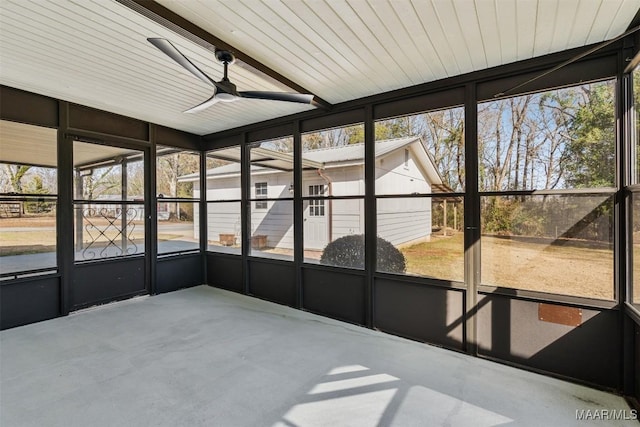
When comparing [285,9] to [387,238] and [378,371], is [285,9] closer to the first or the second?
[387,238]

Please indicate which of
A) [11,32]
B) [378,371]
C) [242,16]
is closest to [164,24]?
[242,16]

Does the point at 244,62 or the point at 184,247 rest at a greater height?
the point at 244,62

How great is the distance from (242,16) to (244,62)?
1.91 feet

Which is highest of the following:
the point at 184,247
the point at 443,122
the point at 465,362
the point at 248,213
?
the point at 443,122

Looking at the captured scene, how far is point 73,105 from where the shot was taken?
13.8ft

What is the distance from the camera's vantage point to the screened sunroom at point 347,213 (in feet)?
7.50

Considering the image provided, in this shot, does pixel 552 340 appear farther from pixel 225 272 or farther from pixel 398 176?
Result: pixel 225 272

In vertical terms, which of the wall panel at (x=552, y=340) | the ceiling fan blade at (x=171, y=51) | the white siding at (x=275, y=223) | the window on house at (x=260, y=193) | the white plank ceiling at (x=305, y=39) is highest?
the white plank ceiling at (x=305, y=39)

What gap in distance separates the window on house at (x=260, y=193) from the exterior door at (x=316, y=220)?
3.13 feet

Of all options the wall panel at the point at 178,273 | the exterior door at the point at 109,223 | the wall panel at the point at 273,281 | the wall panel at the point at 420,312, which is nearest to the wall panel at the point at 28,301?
the exterior door at the point at 109,223

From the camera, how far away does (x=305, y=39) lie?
2.54 m

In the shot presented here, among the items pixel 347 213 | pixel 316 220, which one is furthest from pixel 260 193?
pixel 347 213

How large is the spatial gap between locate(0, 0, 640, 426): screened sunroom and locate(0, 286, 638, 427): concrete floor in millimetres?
23

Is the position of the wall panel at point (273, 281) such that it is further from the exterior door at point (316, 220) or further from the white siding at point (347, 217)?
the white siding at point (347, 217)
